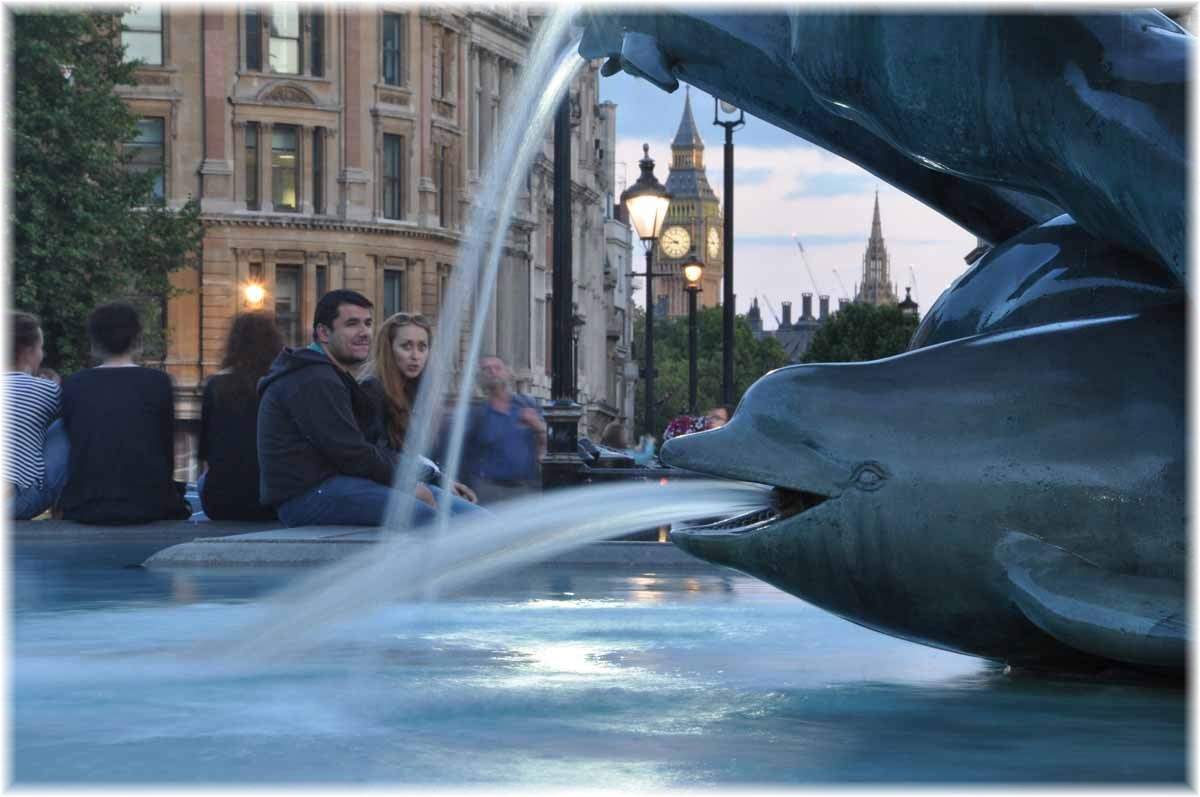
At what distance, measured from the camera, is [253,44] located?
60.2 m

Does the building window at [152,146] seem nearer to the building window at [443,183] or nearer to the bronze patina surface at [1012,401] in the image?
the building window at [443,183]

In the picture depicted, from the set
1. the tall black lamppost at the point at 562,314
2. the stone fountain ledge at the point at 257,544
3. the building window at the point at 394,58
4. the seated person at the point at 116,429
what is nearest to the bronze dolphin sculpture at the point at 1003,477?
the stone fountain ledge at the point at 257,544

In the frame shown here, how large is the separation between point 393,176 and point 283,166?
3949 millimetres

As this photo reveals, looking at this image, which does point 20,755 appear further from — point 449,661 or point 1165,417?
point 1165,417

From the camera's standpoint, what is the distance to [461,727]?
389 cm

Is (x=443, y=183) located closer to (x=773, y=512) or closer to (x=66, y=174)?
(x=66, y=174)

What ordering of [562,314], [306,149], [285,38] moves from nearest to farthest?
[562,314]
[306,149]
[285,38]

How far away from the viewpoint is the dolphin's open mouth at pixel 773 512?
15.2ft

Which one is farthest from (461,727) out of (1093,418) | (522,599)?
(522,599)

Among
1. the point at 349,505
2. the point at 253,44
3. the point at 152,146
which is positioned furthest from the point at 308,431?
the point at 253,44

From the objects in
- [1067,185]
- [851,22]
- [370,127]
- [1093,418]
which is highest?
[370,127]

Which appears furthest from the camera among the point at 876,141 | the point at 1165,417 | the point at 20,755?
the point at 876,141

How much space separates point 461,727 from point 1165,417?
1604mm

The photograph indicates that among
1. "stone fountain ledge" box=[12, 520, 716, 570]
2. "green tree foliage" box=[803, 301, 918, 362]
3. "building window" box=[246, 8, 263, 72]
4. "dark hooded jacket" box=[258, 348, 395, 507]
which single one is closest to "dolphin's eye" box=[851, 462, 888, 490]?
"stone fountain ledge" box=[12, 520, 716, 570]
